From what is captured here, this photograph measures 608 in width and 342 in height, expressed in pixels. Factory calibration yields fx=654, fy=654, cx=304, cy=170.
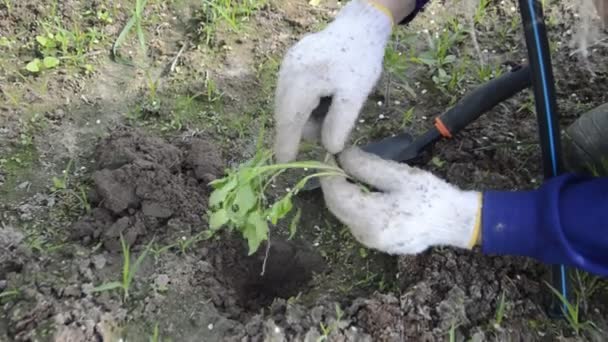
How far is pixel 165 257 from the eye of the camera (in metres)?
1.81

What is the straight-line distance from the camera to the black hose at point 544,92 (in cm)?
163

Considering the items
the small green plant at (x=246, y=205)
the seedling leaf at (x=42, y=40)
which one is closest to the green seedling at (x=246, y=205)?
the small green plant at (x=246, y=205)

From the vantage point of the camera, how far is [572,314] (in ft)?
5.34

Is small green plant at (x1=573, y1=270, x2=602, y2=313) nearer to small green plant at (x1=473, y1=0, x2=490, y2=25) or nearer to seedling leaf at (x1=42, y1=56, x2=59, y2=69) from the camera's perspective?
small green plant at (x1=473, y1=0, x2=490, y2=25)

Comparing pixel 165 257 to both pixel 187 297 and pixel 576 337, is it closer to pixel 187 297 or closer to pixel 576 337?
pixel 187 297

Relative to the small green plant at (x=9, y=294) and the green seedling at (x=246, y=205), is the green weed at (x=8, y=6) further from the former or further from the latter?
the green seedling at (x=246, y=205)

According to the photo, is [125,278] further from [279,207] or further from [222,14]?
[222,14]

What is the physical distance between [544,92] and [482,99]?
1.07 ft

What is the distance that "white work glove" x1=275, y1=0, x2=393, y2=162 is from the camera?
1.67 meters

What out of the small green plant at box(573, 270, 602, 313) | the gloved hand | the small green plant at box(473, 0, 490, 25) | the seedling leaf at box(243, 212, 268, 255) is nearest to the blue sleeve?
the gloved hand

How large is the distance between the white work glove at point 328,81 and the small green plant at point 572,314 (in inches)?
26.4

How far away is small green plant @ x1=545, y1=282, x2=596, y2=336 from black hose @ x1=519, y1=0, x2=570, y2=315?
2 cm

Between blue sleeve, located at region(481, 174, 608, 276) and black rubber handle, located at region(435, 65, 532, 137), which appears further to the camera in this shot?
black rubber handle, located at region(435, 65, 532, 137)

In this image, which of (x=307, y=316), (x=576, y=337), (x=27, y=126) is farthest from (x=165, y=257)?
(x=576, y=337)
